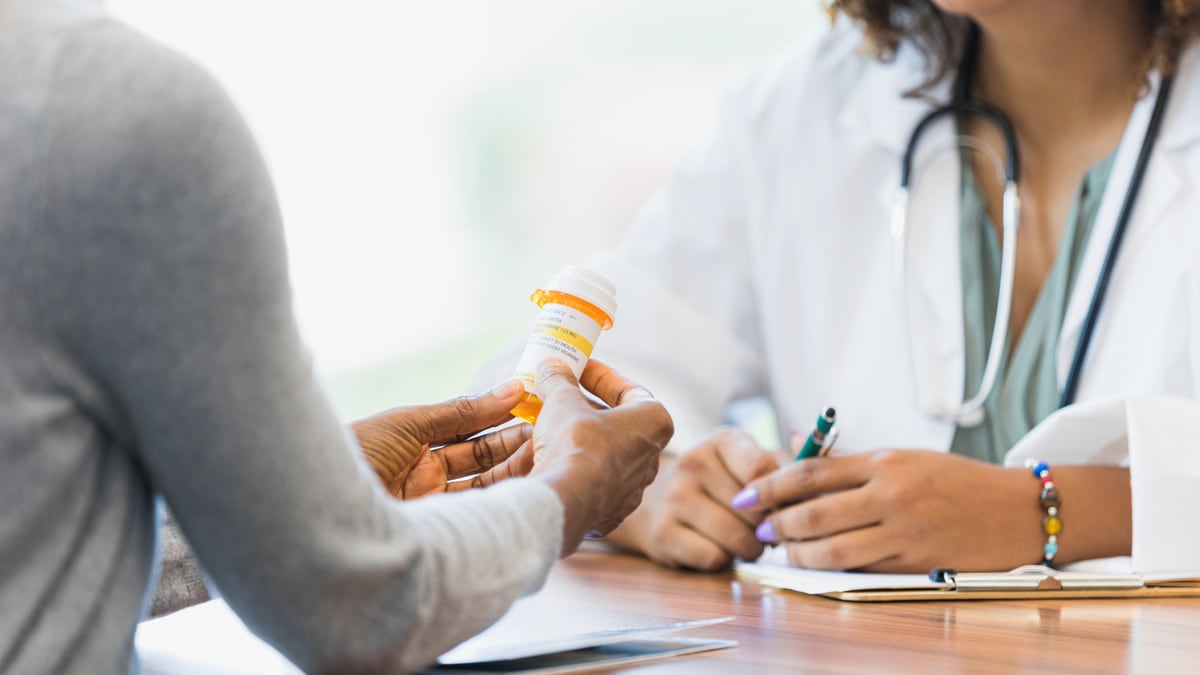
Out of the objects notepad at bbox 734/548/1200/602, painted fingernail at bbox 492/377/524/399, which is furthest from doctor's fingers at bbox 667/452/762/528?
painted fingernail at bbox 492/377/524/399

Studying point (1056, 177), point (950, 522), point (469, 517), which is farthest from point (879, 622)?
point (1056, 177)

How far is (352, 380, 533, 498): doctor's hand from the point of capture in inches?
27.6

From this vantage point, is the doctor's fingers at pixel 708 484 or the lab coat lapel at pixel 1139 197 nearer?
the doctor's fingers at pixel 708 484

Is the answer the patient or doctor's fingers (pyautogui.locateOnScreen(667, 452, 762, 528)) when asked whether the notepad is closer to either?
doctor's fingers (pyautogui.locateOnScreen(667, 452, 762, 528))

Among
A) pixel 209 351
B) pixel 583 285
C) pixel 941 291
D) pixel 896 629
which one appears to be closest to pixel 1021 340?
pixel 941 291

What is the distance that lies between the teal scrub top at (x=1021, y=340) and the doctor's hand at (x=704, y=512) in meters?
0.36

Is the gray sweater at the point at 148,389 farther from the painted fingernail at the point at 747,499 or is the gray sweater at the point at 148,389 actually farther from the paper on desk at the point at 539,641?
the painted fingernail at the point at 747,499

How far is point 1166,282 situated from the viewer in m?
1.20

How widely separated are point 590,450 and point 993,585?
0.41 meters

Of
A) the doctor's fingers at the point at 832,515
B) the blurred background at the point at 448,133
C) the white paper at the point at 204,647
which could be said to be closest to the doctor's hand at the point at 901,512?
the doctor's fingers at the point at 832,515

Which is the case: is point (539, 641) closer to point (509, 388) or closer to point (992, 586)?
point (509, 388)

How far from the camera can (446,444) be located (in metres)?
0.78

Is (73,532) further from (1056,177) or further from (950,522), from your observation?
(1056,177)

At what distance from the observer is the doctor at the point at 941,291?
3.17 feet
